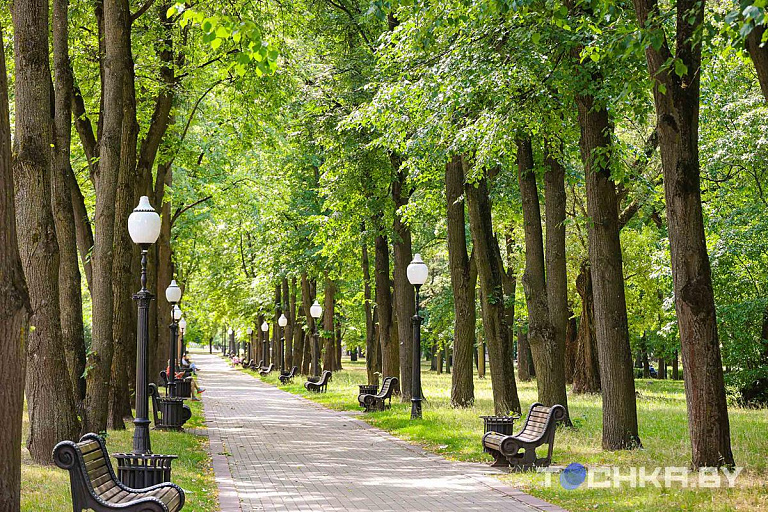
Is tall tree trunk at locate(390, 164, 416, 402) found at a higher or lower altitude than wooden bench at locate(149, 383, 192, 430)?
higher

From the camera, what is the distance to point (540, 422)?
39.1 feet

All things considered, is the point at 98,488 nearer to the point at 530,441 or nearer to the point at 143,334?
the point at 143,334

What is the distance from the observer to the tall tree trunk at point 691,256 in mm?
9812

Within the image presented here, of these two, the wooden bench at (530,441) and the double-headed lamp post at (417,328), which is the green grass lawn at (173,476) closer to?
the wooden bench at (530,441)

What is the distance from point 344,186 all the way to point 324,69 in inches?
129

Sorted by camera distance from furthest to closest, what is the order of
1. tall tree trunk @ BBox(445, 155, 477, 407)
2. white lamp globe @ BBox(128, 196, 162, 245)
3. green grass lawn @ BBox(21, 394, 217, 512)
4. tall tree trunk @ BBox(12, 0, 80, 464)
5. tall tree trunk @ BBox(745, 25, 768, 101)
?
tall tree trunk @ BBox(445, 155, 477, 407) < white lamp globe @ BBox(128, 196, 162, 245) < tall tree trunk @ BBox(12, 0, 80, 464) < green grass lawn @ BBox(21, 394, 217, 512) < tall tree trunk @ BBox(745, 25, 768, 101)

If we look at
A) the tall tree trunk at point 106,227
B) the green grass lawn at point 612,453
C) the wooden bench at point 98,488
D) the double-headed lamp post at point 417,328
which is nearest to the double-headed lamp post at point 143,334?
the tall tree trunk at point 106,227

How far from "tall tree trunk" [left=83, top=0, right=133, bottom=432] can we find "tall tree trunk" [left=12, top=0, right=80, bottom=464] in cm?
165

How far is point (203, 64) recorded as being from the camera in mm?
19906

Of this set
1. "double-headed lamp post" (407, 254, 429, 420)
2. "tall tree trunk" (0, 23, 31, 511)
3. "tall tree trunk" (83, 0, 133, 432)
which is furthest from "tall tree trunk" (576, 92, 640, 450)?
"tall tree trunk" (0, 23, 31, 511)

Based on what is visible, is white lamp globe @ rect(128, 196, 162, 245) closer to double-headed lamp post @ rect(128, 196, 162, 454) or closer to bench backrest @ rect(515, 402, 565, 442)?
double-headed lamp post @ rect(128, 196, 162, 454)

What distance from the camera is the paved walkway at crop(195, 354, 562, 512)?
9.73m

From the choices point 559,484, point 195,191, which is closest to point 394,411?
point 559,484

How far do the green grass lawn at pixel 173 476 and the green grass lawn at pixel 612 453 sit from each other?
3896 mm
